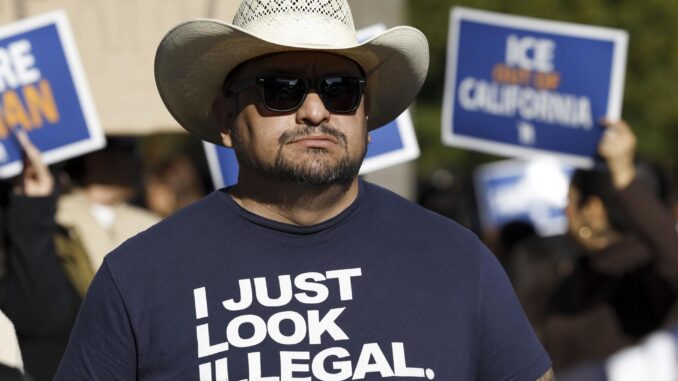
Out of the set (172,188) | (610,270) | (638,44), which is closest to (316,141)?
(610,270)

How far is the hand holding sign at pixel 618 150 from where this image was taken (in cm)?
560

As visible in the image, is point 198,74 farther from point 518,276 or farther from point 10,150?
point 518,276

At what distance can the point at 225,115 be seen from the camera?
336cm

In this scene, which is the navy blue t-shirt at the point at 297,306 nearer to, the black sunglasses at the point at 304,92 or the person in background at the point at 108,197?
the black sunglasses at the point at 304,92

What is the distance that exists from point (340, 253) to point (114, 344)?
52 cm

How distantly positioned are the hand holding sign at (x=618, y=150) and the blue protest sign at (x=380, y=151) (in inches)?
53.4

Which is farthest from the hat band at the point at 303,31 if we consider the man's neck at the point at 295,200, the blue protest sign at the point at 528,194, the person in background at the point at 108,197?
the blue protest sign at the point at 528,194

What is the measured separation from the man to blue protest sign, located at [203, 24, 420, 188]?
119 cm

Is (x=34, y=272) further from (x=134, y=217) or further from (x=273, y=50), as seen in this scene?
(x=273, y=50)

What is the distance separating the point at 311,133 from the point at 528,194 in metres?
8.05

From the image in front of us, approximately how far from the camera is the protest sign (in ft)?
15.5

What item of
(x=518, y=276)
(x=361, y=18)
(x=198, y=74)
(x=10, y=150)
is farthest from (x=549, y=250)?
(x=198, y=74)

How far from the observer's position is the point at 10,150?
185 inches

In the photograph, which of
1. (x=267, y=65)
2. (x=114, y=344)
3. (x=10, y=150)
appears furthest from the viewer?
(x=10, y=150)
